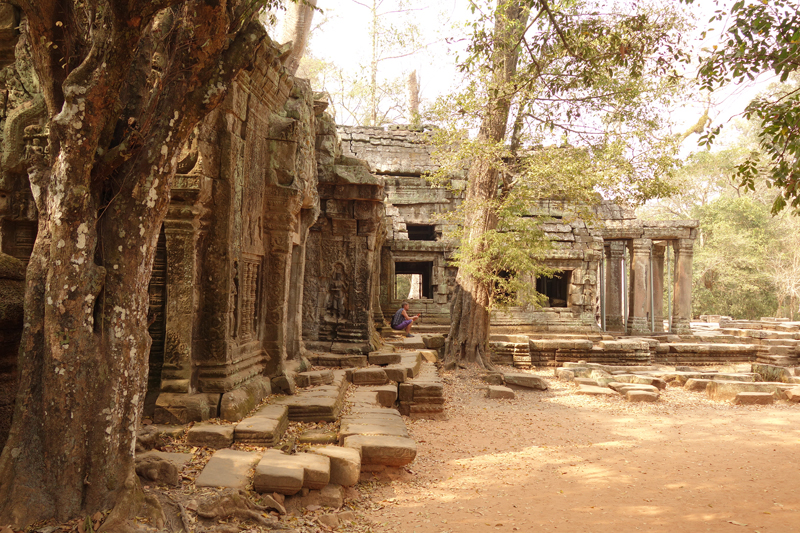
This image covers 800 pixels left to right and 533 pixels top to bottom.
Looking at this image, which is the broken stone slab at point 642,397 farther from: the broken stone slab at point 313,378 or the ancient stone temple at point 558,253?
the ancient stone temple at point 558,253

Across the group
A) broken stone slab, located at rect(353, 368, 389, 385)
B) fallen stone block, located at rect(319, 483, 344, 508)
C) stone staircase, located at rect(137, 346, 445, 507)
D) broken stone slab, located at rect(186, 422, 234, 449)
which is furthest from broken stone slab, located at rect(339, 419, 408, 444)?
broken stone slab, located at rect(353, 368, 389, 385)

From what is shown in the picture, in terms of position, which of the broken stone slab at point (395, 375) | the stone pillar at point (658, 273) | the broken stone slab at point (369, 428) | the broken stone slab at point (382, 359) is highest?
the stone pillar at point (658, 273)

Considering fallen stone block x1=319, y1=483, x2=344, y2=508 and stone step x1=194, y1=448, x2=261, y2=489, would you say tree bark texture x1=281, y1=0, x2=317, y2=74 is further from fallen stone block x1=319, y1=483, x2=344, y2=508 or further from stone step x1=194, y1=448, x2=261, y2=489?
fallen stone block x1=319, y1=483, x2=344, y2=508

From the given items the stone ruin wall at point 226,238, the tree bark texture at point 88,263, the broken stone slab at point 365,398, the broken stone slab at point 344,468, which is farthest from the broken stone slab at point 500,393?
the tree bark texture at point 88,263

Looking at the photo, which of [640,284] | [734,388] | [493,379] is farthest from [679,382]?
[640,284]

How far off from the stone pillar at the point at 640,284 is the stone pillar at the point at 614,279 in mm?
1168

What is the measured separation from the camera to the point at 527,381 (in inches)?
417

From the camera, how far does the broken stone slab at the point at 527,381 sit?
10523 mm

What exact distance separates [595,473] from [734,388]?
6.45 m

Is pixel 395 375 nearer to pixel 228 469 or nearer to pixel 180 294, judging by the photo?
pixel 180 294

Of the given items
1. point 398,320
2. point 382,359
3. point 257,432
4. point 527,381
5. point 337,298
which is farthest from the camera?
point 398,320

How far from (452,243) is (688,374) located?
315 inches

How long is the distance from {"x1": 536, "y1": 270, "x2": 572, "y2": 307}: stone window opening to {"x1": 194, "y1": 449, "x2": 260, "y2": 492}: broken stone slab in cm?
1552

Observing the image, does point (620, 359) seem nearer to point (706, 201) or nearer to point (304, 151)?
point (304, 151)
